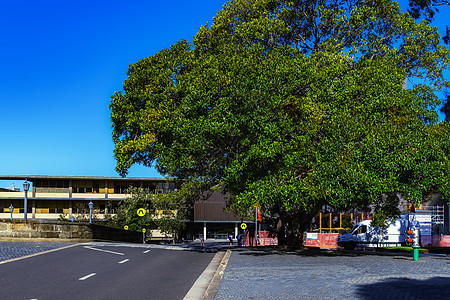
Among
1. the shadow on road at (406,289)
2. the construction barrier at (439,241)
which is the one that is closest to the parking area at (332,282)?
the shadow on road at (406,289)

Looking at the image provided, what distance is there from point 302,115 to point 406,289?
1215 centimetres

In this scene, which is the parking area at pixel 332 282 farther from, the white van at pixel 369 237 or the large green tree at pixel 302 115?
the white van at pixel 369 237

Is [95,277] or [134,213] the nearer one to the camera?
[95,277]

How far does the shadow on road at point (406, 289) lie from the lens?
32.9 ft

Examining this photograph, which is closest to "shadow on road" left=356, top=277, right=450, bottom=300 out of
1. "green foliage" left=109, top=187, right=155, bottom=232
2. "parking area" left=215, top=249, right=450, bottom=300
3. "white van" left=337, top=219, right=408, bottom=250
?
"parking area" left=215, top=249, right=450, bottom=300

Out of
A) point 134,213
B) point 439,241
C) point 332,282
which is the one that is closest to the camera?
point 332,282

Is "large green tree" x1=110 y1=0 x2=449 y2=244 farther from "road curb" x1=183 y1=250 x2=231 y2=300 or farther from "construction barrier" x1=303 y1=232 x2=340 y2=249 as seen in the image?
"construction barrier" x1=303 y1=232 x2=340 y2=249

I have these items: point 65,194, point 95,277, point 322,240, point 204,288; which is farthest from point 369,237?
point 65,194

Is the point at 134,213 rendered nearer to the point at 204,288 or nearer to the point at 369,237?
the point at 369,237

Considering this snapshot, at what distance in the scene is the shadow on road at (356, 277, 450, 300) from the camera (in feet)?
32.9

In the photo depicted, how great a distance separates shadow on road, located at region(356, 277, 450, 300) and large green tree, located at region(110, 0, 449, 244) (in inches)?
292

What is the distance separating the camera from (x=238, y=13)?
32.1 metres

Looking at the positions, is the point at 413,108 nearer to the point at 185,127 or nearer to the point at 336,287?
the point at 185,127

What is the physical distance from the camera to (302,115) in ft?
73.4
